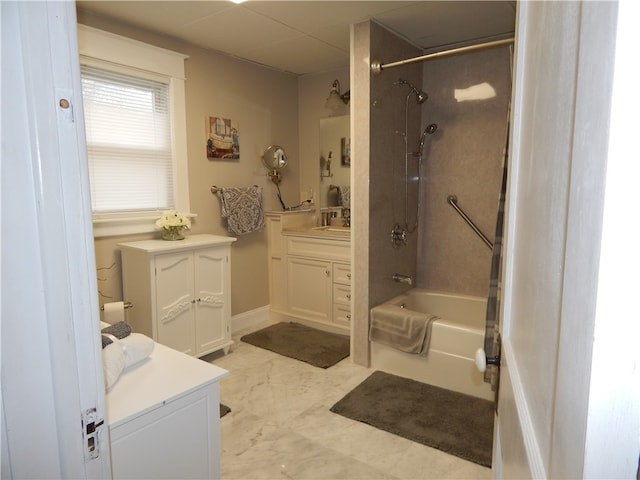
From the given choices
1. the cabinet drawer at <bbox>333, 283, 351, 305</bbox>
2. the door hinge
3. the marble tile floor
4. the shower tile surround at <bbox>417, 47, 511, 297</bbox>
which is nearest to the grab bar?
the shower tile surround at <bbox>417, 47, 511, 297</bbox>

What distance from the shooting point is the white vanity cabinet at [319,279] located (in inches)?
134

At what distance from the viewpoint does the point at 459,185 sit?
10.7 ft

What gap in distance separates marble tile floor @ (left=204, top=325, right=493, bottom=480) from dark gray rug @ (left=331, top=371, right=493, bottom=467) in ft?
0.19

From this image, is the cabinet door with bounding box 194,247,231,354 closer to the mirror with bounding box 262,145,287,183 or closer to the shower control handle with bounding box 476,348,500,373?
the mirror with bounding box 262,145,287,183

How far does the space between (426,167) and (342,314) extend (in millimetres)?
1427

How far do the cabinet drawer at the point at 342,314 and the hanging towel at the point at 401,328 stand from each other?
52cm

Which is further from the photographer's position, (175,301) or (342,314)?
(342,314)

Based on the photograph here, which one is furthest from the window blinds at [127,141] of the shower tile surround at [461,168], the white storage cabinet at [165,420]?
the shower tile surround at [461,168]

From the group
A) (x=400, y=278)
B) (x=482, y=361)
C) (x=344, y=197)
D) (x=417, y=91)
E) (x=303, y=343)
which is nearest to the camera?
(x=482, y=361)

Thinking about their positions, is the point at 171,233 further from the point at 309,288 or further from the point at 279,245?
the point at 309,288

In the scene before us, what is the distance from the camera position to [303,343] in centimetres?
336

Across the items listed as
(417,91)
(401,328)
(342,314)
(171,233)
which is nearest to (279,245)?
(342,314)

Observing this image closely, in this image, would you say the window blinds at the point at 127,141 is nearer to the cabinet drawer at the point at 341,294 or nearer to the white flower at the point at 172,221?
the white flower at the point at 172,221

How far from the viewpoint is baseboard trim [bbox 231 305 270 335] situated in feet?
12.1
